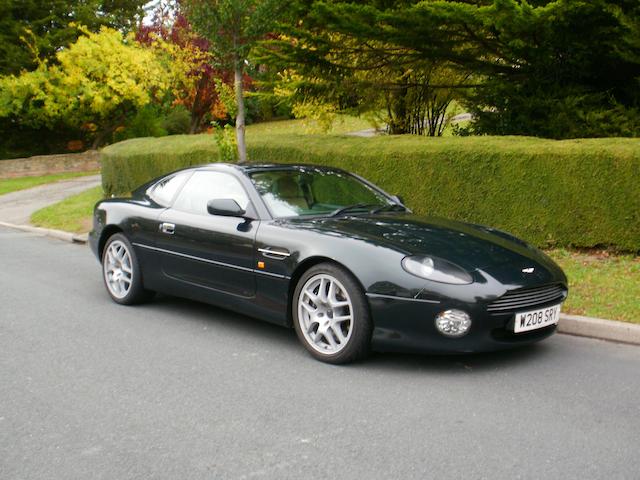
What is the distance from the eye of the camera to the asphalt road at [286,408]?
3.41m

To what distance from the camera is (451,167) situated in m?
9.18

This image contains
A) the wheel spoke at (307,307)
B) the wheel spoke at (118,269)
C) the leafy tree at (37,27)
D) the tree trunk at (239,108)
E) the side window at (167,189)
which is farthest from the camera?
the leafy tree at (37,27)

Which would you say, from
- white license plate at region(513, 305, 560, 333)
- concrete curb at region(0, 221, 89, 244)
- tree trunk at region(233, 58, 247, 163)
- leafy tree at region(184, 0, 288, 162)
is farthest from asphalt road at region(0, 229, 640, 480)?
concrete curb at region(0, 221, 89, 244)

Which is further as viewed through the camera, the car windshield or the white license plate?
the car windshield

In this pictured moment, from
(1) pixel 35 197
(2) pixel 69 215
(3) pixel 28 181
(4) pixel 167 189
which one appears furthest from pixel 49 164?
(4) pixel 167 189

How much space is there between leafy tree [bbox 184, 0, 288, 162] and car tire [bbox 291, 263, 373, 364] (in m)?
5.51

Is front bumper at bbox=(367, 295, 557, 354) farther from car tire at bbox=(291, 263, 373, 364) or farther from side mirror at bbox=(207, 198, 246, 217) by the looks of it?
side mirror at bbox=(207, 198, 246, 217)

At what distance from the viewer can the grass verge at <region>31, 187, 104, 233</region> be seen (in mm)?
13544

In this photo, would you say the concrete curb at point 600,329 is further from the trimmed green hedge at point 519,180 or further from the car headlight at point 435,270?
the trimmed green hedge at point 519,180

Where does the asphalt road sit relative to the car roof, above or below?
below

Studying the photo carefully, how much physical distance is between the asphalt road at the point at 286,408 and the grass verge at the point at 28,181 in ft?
59.6

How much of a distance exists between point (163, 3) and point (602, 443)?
1195 inches

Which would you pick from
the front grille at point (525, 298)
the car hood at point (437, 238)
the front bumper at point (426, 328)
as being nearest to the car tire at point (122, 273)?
the car hood at point (437, 238)

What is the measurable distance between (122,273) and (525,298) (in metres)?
3.79
